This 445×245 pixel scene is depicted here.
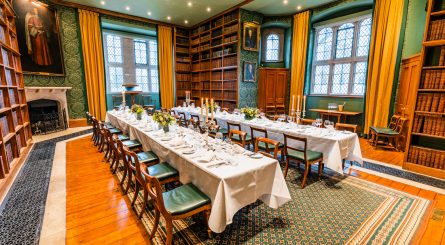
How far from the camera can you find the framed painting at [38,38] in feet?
20.8

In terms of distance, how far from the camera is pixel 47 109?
23.6ft

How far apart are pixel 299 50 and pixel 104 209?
7609 mm

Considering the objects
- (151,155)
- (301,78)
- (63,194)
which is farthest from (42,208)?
(301,78)

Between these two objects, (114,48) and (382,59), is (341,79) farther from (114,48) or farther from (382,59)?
(114,48)

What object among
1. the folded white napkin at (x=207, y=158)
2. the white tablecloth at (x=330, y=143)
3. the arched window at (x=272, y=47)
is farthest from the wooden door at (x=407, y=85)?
the folded white napkin at (x=207, y=158)

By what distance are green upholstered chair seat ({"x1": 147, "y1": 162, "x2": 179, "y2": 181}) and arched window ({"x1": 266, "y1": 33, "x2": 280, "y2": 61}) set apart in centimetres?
704

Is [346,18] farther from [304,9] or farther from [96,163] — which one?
[96,163]

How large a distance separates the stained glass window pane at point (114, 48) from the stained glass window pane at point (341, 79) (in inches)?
358

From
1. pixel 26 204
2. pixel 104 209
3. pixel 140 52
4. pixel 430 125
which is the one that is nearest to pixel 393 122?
pixel 430 125

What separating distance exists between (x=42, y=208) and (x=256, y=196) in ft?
9.00

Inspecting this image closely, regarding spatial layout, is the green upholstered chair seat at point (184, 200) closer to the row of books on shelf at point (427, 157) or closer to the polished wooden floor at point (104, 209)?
the polished wooden floor at point (104, 209)

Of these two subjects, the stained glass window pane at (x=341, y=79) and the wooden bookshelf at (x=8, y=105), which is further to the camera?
the stained glass window pane at (x=341, y=79)

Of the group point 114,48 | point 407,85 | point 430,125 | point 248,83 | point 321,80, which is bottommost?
point 430,125

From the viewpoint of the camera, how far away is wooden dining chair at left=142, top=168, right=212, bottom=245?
1.88 meters
